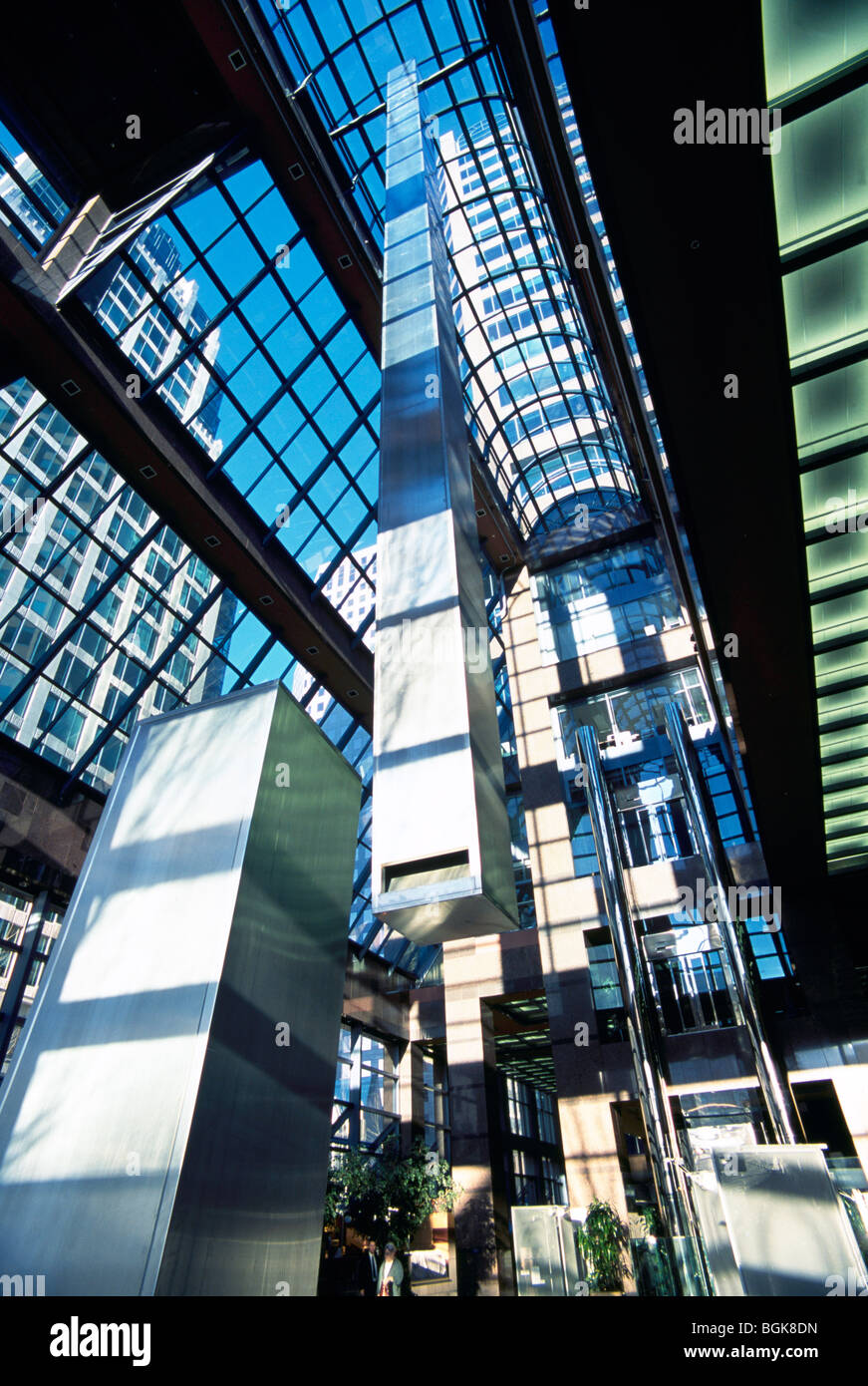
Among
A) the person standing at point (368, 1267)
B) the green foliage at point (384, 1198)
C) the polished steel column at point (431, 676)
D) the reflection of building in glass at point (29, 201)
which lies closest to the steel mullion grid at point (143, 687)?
the reflection of building in glass at point (29, 201)

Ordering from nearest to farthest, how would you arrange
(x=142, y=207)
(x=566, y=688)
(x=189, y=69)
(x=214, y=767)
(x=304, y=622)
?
(x=214, y=767) → (x=142, y=207) → (x=189, y=69) → (x=304, y=622) → (x=566, y=688)

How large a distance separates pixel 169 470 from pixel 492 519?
47.3 feet

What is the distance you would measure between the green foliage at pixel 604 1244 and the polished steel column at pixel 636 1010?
307 cm

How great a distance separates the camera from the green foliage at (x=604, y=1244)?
594 inches

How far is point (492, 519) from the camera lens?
27703mm

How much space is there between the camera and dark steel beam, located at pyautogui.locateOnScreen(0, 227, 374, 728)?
→ 42.5 feet

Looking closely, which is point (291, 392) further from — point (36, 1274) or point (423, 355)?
point (36, 1274)

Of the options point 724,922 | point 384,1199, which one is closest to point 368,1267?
point 384,1199

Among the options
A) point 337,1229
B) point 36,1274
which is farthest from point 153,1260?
point 337,1229

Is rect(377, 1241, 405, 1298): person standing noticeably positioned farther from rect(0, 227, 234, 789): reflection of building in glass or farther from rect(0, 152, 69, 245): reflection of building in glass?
rect(0, 152, 69, 245): reflection of building in glass

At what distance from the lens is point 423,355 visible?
10273 millimetres

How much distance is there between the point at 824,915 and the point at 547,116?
19500mm

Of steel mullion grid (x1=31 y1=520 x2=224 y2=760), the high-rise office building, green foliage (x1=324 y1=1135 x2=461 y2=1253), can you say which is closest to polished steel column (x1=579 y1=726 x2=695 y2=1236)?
the high-rise office building

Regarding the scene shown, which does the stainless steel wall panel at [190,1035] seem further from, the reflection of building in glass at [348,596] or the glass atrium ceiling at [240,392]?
the reflection of building in glass at [348,596]
